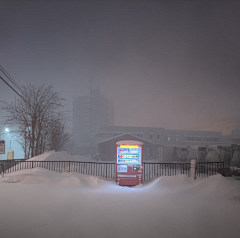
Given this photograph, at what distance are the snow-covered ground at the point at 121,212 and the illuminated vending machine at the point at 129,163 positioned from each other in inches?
74.9

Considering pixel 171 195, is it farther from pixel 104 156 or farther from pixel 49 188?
pixel 104 156

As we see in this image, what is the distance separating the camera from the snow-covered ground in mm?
5254

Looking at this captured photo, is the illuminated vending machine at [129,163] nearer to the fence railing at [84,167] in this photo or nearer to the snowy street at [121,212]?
the fence railing at [84,167]

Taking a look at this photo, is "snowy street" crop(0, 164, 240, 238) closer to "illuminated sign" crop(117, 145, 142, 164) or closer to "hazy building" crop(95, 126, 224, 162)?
"illuminated sign" crop(117, 145, 142, 164)

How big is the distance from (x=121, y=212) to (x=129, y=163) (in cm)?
515

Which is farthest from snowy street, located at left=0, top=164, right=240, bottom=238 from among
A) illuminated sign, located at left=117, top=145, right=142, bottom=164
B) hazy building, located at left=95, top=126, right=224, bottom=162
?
hazy building, located at left=95, top=126, right=224, bottom=162

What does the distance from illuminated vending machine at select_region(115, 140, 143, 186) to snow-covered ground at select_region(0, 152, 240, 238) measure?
74.9 inches

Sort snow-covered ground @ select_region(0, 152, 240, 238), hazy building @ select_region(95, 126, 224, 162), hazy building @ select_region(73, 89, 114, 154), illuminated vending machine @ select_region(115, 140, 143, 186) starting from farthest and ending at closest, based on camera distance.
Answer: hazy building @ select_region(73, 89, 114, 154) → hazy building @ select_region(95, 126, 224, 162) → illuminated vending machine @ select_region(115, 140, 143, 186) → snow-covered ground @ select_region(0, 152, 240, 238)

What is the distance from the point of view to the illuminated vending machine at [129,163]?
11602 mm

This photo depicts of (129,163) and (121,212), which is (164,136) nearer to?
(129,163)

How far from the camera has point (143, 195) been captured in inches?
346

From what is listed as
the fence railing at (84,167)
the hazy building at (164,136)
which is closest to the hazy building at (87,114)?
the hazy building at (164,136)

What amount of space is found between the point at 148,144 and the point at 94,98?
68.3 meters

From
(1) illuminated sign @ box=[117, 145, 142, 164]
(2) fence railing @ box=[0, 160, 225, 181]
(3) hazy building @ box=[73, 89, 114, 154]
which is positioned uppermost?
(3) hazy building @ box=[73, 89, 114, 154]
